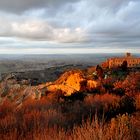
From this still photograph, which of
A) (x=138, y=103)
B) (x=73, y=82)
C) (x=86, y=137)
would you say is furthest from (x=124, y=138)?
(x=73, y=82)

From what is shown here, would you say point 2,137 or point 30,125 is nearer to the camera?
point 2,137

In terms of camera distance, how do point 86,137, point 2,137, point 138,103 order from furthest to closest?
point 138,103 < point 2,137 < point 86,137

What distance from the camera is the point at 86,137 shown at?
726 cm

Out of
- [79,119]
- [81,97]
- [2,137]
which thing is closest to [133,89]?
[81,97]

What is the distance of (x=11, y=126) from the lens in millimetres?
12461

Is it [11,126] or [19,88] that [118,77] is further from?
[11,126]

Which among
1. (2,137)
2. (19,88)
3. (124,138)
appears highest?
(124,138)

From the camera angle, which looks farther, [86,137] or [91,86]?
[91,86]

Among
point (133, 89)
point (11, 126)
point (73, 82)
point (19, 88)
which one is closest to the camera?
point (11, 126)

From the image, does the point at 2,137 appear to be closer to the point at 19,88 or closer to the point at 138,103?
the point at 138,103

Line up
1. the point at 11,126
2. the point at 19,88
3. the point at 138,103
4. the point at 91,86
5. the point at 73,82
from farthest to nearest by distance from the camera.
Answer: the point at 19,88, the point at 73,82, the point at 91,86, the point at 138,103, the point at 11,126

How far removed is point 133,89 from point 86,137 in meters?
20.6

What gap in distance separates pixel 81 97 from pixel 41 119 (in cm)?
1183

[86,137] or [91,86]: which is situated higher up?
[86,137]
